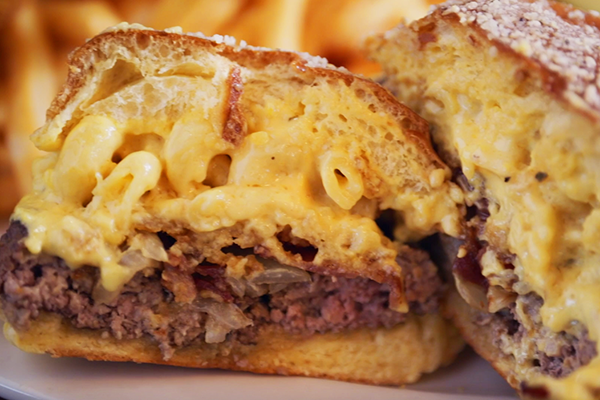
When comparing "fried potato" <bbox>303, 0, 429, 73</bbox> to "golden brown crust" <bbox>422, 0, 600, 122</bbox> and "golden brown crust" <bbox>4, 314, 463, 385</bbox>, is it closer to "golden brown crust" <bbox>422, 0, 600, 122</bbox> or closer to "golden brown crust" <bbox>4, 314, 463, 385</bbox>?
"golden brown crust" <bbox>422, 0, 600, 122</bbox>

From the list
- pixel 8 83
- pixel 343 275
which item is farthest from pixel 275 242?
pixel 8 83

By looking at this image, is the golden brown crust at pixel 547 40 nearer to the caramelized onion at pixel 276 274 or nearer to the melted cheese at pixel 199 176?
the melted cheese at pixel 199 176

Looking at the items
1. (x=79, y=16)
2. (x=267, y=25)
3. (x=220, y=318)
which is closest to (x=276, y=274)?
(x=220, y=318)

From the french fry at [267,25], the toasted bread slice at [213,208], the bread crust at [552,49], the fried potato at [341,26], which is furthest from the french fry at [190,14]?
the bread crust at [552,49]

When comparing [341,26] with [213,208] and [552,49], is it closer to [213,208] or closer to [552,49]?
[552,49]

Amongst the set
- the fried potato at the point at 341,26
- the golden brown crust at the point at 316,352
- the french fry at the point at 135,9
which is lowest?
the golden brown crust at the point at 316,352

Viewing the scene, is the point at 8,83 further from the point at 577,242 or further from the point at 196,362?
the point at 577,242
